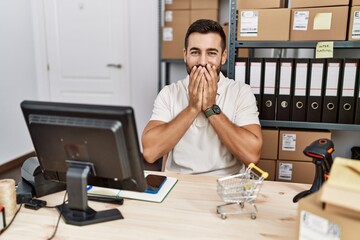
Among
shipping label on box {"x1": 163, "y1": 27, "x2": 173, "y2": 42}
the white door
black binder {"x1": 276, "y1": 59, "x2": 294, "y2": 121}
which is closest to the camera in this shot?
black binder {"x1": 276, "y1": 59, "x2": 294, "y2": 121}

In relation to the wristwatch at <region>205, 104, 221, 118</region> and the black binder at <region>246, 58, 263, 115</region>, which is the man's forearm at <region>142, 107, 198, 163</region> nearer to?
the wristwatch at <region>205, 104, 221, 118</region>

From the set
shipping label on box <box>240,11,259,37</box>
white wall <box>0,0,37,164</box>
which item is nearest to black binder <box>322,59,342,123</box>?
shipping label on box <box>240,11,259,37</box>

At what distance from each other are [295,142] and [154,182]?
107cm

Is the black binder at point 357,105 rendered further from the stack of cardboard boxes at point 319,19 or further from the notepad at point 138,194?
the notepad at point 138,194

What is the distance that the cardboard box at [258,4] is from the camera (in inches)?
72.5

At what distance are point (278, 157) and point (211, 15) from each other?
1.24 m

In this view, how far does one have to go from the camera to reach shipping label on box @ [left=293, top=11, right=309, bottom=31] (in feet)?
5.97

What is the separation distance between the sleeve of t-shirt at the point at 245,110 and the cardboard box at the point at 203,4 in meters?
1.16

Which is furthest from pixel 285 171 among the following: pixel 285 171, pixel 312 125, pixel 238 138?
pixel 238 138

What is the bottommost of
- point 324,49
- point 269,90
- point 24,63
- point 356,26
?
point 269,90

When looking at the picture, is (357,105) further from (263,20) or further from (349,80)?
(263,20)

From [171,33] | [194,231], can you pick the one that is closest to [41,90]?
[171,33]

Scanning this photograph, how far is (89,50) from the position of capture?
11.2ft

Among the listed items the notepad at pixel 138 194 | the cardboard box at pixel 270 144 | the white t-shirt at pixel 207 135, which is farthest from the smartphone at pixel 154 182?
the cardboard box at pixel 270 144
